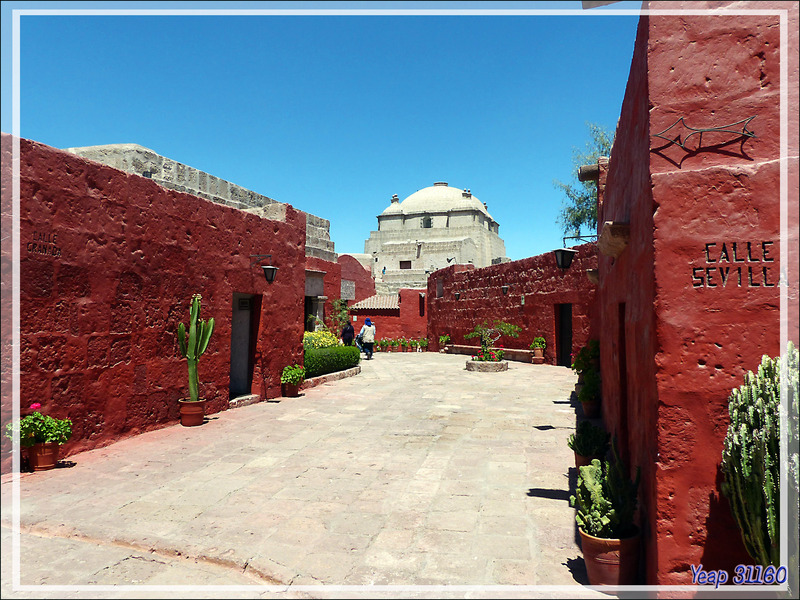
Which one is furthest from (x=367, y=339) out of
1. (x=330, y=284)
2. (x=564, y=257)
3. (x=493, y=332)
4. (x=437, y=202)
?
(x=437, y=202)

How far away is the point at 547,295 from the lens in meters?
15.7

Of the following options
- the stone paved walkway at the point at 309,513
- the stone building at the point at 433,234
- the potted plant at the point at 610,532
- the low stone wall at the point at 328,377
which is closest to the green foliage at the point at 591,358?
the stone paved walkway at the point at 309,513

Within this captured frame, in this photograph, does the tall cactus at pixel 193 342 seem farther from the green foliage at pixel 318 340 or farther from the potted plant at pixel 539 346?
the potted plant at pixel 539 346

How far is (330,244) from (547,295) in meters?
7.62

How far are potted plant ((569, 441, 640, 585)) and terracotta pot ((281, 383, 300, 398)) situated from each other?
24.3 feet

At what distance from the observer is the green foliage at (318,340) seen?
1316 cm

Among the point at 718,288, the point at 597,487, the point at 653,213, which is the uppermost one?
the point at 653,213

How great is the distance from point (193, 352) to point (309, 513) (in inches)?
159

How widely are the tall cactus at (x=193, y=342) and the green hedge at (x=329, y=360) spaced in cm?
389

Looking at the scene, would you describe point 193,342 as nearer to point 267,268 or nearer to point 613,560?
point 267,268

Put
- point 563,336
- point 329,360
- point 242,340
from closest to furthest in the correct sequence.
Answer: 1. point 242,340
2. point 329,360
3. point 563,336

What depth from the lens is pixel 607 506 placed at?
9.75 feet

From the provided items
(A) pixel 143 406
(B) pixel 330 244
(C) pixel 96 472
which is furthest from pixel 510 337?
(C) pixel 96 472

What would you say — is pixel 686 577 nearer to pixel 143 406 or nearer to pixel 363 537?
pixel 363 537
